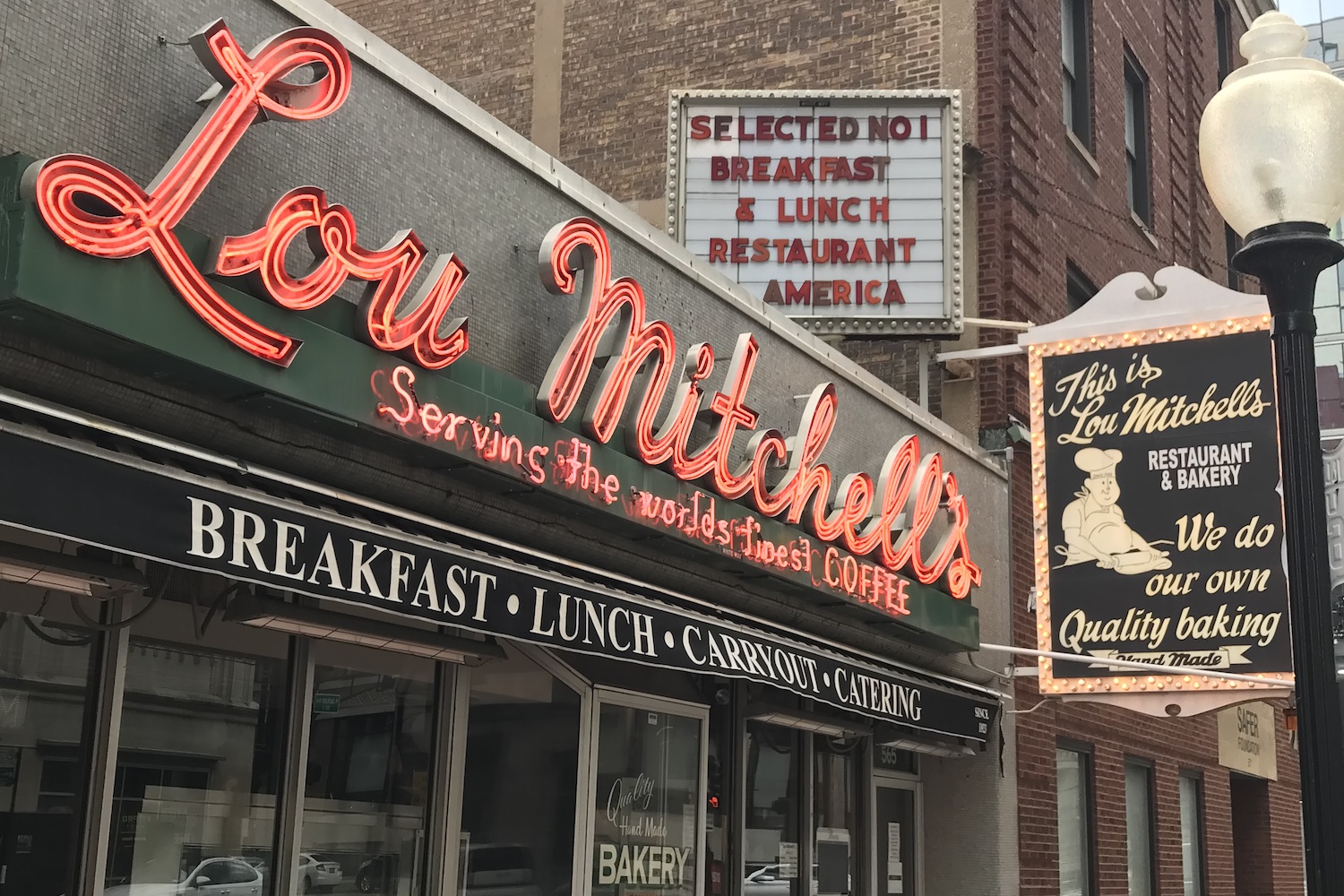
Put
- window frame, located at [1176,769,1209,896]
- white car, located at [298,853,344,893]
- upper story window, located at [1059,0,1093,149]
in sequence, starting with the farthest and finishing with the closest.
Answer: window frame, located at [1176,769,1209,896] → upper story window, located at [1059,0,1093,149] → white car, located at [298,853,344,893]

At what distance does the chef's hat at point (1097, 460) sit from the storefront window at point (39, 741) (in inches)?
278

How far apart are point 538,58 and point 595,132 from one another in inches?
51.5

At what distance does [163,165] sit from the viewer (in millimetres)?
6289

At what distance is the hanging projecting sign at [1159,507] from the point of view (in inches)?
406

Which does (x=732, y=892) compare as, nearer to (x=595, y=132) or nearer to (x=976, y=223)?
(x=976, y=223)

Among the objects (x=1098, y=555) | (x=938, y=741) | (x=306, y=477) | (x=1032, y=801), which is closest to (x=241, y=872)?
(x=306, y=477)

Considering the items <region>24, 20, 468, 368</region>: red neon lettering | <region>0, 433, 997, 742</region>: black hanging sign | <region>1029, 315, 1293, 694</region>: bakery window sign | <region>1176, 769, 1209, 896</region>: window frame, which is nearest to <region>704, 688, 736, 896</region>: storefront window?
<region>0, 433, 997, 742</region>: black hanging sign

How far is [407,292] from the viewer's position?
7750 mm

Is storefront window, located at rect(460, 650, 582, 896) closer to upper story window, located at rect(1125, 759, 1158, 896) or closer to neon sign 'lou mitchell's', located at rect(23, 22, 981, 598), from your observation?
neon sign 'lou mitchell's', located at rect(23, 22, 981, 598)

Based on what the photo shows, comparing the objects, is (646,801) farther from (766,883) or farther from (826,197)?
(826,197)

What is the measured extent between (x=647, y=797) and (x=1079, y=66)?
11.3m

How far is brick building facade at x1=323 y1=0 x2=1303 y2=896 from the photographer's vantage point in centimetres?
1480

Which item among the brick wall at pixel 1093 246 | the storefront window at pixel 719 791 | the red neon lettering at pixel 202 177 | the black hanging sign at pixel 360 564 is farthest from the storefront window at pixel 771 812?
the red neon lettering at pixel 202 177

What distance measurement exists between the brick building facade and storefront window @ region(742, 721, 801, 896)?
2.87 meters
